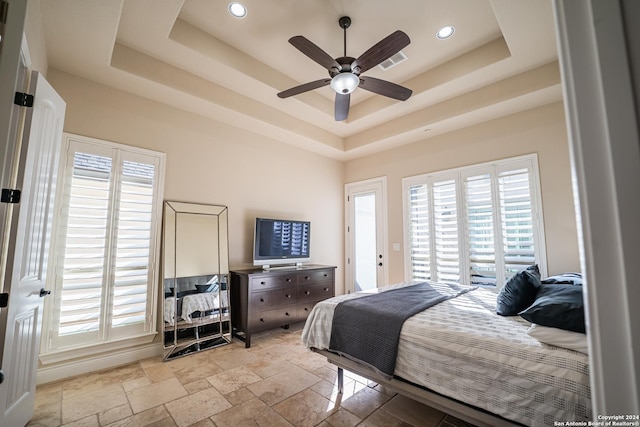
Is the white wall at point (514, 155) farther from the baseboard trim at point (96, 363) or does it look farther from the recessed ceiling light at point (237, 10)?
the baseboard trim at point (96, 363)

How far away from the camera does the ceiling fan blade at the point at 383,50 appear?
219cm

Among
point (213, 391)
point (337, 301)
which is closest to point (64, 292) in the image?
point (213, 391)

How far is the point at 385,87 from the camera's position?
9.32ft

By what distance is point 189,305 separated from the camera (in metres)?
3.34

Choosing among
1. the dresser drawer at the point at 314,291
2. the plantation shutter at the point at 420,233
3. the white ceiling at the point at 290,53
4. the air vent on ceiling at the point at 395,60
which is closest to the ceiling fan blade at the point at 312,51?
the white ceiling at the point at 290,53

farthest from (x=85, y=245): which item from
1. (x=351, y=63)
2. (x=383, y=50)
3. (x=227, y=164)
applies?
(x=383, y=50)

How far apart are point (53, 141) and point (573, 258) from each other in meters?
5.05

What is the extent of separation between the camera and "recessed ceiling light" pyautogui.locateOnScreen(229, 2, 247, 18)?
257cm

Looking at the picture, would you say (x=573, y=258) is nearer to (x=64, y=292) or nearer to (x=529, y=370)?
(x=529, y=370)

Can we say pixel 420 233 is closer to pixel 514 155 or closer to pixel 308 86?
pixel 514 155

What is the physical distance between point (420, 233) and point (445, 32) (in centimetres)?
266

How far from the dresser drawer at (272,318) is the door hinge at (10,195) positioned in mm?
2502

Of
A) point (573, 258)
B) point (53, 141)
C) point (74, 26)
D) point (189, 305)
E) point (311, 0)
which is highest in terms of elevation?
point (311, 0)

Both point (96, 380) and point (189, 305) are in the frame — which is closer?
point (96, 380)
